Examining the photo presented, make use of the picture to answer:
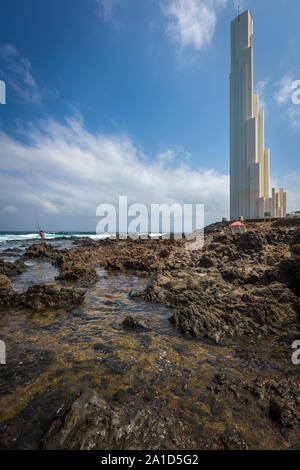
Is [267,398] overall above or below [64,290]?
below

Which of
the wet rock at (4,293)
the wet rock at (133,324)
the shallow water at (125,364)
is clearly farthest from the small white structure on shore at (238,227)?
the wet rock at (4,293)

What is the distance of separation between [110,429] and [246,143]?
136ft

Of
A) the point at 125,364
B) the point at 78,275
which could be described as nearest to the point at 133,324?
the point at 125,364

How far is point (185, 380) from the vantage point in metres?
3.01

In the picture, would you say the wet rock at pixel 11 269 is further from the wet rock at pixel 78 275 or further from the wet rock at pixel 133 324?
the wet rock at pixel 133 324

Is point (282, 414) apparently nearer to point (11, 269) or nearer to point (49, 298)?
point (49, 298)

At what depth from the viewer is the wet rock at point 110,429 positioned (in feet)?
6.34

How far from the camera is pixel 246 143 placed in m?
34.8

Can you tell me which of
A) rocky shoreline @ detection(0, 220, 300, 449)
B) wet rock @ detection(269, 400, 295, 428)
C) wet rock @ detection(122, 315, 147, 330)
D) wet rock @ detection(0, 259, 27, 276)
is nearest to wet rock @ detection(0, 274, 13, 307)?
rocky shoreline @ detection(0, 220, 300, 449)

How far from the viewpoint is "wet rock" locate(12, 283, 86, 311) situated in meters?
6.05

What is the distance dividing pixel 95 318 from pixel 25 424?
314 cm

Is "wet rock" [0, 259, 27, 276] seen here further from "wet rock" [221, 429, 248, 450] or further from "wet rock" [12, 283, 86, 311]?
"wet rock" [221, 429, 248, 450]

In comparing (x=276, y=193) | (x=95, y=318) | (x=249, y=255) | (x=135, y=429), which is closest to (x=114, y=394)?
(x=135, y=429)
